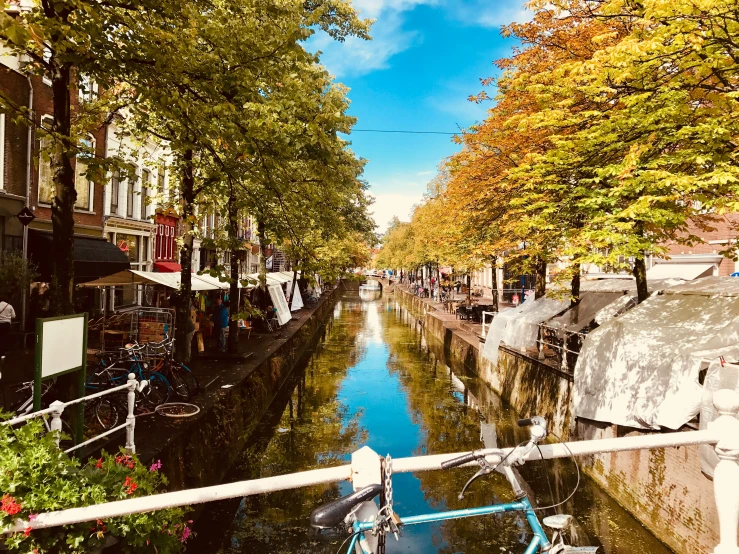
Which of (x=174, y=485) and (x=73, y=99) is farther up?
(x=73, y=99)

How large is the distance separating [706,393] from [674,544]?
2346mm

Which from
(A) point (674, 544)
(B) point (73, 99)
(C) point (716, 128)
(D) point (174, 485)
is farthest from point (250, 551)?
(B) point (73, 99)

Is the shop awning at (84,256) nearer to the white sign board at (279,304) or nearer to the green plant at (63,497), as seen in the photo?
the white sign board at (279,304)

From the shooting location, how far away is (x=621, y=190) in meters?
8.43

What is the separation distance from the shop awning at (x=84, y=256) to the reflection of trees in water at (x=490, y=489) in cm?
1174

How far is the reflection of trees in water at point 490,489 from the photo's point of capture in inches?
312

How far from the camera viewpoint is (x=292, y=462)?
11.0 meters

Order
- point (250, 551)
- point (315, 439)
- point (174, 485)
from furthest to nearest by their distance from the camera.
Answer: point (315, 439), point (250, 551), point (174, 485)

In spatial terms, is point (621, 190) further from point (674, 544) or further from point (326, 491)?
point (326, 491)

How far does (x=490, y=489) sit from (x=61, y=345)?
8268 mm

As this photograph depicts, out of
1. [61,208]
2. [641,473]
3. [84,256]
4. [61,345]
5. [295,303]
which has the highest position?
[61,208]

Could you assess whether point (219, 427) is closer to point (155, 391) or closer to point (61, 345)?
point (155, 391)

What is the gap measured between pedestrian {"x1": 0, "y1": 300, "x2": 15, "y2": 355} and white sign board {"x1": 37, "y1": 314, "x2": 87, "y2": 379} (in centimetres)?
964

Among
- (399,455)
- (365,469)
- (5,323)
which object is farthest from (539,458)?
(5,323)
